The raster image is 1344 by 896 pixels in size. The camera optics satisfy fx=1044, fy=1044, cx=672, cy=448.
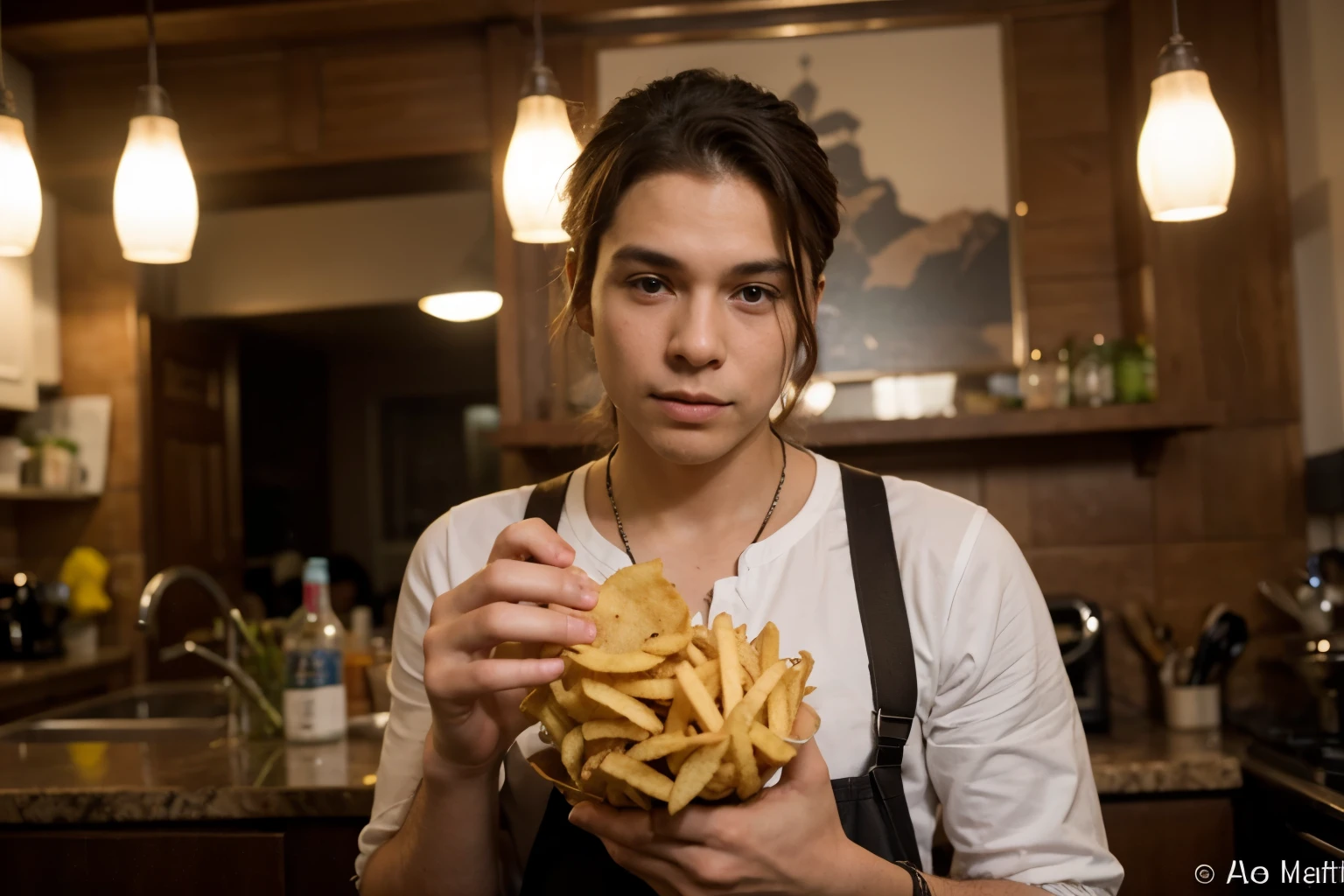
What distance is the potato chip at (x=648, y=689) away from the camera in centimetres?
82

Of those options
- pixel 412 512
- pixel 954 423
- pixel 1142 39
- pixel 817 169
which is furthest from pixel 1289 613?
pixel 412 512

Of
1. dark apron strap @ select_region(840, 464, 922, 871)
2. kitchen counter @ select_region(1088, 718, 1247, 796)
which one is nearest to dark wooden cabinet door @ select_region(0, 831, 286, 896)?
dark apron strap @ select_region(840, 464, 922, 871)

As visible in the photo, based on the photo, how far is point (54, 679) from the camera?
320cm

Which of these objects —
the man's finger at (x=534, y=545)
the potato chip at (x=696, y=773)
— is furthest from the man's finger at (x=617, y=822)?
the man's finger at (x=534, y=545)

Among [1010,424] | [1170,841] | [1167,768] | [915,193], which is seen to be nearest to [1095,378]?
[1010,424]

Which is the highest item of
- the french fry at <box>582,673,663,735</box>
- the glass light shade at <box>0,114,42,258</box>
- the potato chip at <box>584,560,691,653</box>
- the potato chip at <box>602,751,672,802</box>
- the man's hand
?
the glass light shade at <box>0,114,42,258</box>

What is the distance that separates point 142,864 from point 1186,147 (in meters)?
2.41

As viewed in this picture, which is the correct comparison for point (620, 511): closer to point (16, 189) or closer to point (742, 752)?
point (742, 752)

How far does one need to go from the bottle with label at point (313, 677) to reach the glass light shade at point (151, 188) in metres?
0.80

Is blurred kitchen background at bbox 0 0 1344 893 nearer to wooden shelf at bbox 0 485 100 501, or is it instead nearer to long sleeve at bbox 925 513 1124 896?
wooden shelf at bbox 0 485 100 501

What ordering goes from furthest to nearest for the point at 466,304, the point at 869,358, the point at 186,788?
the point at 466,304 < the point at 869,358 < the point at 186,788

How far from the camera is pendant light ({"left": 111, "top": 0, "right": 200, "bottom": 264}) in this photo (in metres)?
2.03

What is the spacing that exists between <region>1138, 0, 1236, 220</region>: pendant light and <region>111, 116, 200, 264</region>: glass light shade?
190cm

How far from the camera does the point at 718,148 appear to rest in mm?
1235
